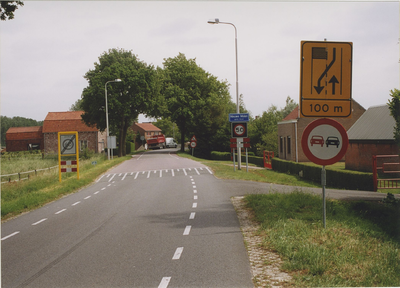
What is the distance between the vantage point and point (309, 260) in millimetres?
5250

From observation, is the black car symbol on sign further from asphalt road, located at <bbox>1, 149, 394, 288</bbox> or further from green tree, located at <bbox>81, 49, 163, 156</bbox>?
green tree, located at <bbox>81, 49, 163, 156</bbox>

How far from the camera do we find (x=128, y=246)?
22.4 feet

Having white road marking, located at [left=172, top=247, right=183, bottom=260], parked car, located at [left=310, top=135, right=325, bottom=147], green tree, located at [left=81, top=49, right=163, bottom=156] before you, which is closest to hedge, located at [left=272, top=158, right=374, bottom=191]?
parked car, located at [left=310, top=135, right=325, bottom=147]

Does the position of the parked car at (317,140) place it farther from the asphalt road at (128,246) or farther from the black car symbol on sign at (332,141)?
the asphalt road at (128,246)

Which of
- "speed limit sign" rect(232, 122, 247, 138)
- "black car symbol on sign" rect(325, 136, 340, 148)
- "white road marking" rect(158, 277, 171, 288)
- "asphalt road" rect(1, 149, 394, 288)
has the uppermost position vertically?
"speed limit sign" rect(232, 122, 247, 138)

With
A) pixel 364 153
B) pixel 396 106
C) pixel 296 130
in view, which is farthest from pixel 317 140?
pixel 296 130

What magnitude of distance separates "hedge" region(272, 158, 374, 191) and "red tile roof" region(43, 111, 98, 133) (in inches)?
1832

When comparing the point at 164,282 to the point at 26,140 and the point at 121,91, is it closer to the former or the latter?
the point at 121,91

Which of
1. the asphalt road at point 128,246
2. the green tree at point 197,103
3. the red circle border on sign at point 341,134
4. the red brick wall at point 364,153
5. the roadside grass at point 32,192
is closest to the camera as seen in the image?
the asphalt road at point 128,246

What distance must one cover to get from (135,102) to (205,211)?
39150 mm

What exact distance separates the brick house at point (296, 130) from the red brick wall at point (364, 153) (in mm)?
8159

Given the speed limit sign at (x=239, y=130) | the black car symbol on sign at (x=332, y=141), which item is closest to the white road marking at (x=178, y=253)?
the black car symbol on sign at (x=332, y=141)

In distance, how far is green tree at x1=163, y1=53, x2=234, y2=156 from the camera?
53594mm

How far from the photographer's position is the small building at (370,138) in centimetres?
2347
